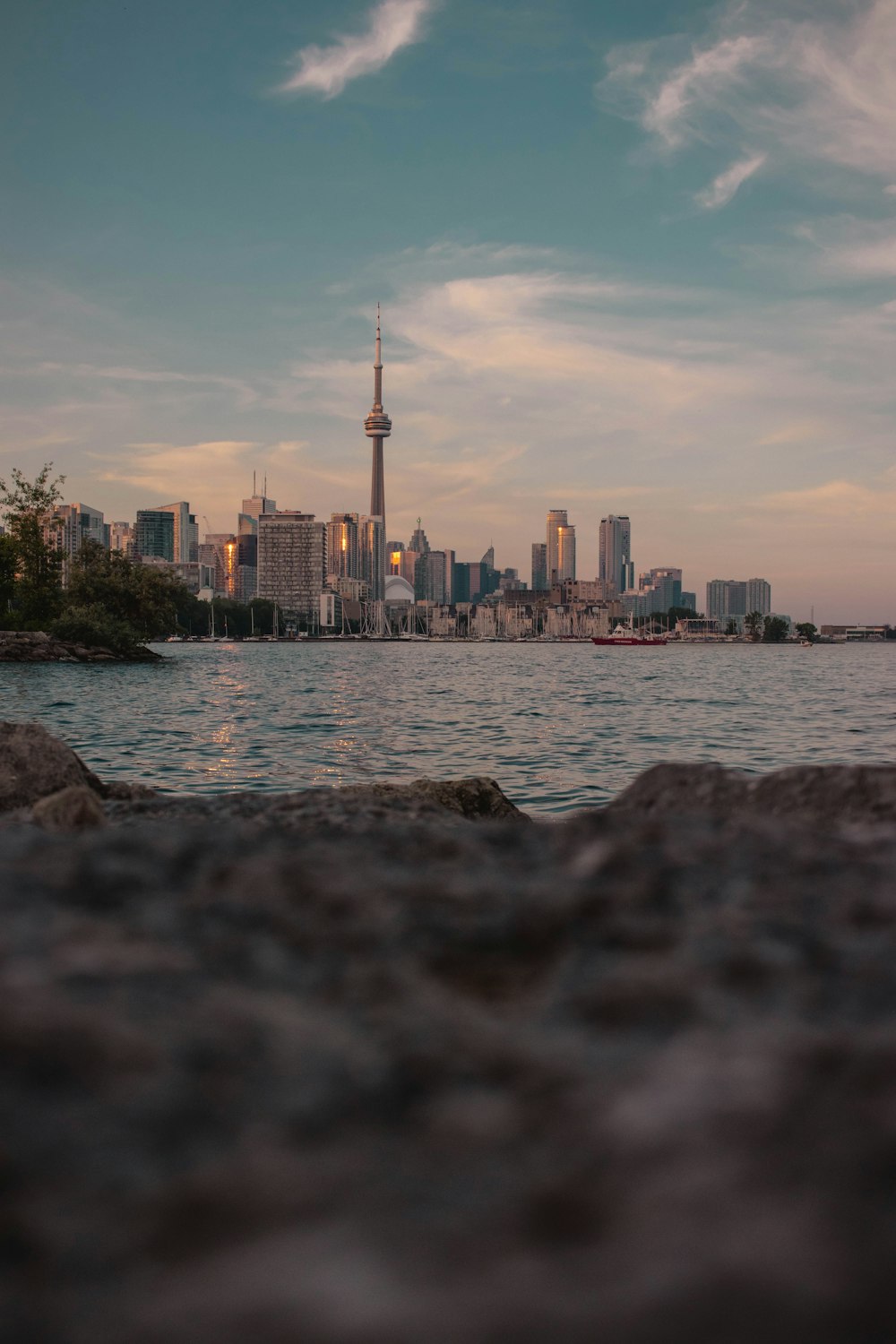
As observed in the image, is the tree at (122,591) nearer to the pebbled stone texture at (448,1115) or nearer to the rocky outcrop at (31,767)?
the rocky outcrop at (31,767)

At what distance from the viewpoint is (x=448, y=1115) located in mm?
1588

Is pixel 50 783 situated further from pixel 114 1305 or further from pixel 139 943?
pixel 114 1305

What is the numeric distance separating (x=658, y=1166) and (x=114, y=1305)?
81cm

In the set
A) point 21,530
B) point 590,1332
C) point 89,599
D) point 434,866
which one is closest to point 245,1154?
point 590,1332

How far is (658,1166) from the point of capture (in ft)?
4.72

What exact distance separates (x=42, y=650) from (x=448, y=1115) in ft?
238

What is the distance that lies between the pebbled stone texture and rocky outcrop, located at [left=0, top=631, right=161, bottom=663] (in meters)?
70.2

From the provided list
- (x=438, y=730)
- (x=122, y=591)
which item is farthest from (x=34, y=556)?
(x=438, y=730)

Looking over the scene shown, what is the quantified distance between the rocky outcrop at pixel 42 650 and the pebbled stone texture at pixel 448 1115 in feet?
230

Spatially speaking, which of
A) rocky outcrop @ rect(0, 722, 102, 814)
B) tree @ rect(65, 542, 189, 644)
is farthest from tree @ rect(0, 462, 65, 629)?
rocky outcrop @ rect(0, 722, 102, 814)

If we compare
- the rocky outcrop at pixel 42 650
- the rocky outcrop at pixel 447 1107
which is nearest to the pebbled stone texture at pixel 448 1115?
the rocky outcrop at pixel 447 1107

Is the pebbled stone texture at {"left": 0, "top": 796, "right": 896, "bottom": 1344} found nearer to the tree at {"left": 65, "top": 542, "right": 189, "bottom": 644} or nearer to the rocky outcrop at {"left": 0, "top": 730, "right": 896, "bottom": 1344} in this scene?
the rocky outcrop at {"left": 0, "top": 730, "right": 896, "bottom": 1344}

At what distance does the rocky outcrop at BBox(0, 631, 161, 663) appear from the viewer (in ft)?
216

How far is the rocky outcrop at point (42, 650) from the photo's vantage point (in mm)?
65938
